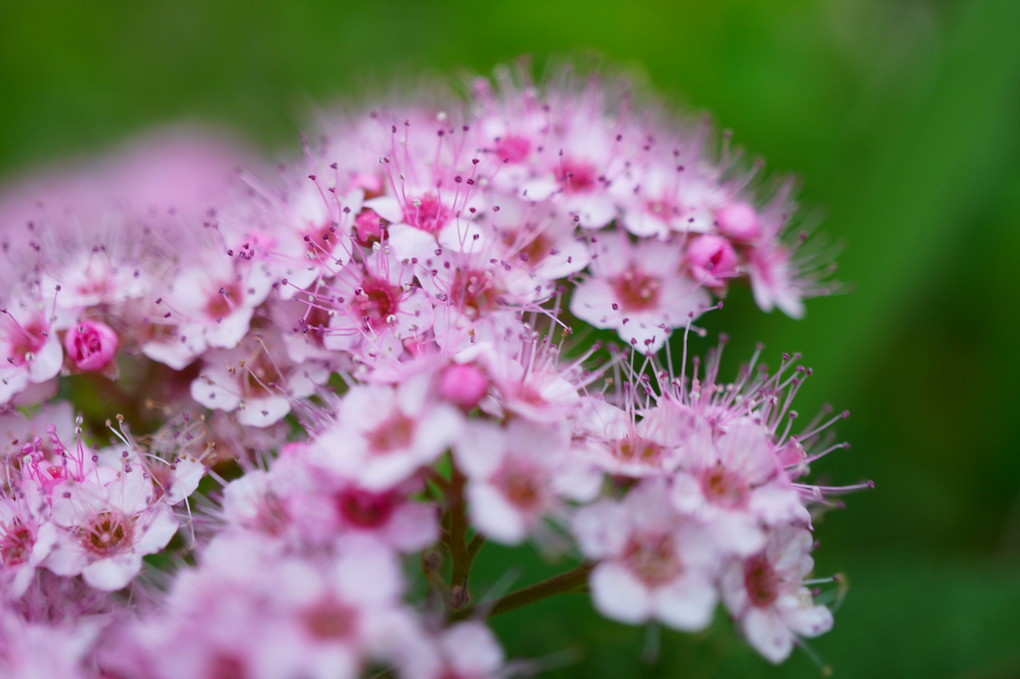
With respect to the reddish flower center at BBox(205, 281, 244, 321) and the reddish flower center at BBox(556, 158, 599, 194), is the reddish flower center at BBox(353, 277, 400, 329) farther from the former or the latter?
the reddish flower center at BBox(556, 158, 599, 194)

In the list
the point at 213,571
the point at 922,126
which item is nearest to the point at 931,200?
the point at 922,126


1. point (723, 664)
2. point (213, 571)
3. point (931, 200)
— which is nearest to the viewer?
point (213, 571)

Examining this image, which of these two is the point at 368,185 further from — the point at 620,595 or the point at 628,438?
the point at 620,595

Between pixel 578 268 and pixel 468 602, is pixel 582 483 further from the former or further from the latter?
pixel 578 268

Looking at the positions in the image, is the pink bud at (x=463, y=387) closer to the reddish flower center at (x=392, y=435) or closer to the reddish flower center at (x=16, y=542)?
the reddish flower center at (x=392, y=435)

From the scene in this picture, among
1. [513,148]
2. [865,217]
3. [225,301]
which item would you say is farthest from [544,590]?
[865,217]

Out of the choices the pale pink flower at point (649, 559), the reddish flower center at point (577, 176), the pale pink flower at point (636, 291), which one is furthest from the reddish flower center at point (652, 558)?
the reddish flower center at point (577, 176)

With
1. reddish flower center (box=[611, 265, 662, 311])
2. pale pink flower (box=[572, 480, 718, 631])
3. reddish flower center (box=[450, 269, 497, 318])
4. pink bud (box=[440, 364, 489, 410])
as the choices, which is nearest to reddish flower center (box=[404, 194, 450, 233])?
reddish flower center (box=[450, 269, 497, 318])
